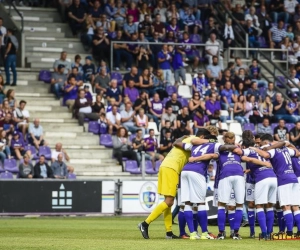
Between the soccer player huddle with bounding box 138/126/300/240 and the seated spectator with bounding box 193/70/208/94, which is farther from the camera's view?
the seated spectator with bounding box 193/70/208/94

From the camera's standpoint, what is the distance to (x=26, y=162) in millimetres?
30047

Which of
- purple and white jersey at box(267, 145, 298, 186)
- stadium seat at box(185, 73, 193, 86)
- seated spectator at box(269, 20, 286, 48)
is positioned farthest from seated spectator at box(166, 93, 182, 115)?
purple and white jersey at box(267, 145, 298, 186)

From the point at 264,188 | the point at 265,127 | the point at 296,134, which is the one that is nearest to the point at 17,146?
the point at 265,127

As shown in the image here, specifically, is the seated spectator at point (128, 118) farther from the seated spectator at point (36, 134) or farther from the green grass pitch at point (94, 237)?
the green grass pitch at point (94, 237)

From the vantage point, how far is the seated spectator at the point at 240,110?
117 feet

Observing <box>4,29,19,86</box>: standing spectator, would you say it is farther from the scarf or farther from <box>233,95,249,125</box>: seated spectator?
the scarf

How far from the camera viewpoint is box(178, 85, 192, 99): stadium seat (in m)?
36.6

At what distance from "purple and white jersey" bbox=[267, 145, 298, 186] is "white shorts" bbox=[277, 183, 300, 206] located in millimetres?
82

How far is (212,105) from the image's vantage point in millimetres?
35406

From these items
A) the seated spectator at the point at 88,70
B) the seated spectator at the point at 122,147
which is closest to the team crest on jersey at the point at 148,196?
the seated spectator at the point at 122,147

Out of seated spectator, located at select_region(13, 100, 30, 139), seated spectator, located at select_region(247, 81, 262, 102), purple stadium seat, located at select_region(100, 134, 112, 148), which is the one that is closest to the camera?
seated spectator, located at select_region(13, 100, 30, 139)

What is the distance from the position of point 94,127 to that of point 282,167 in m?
14.7

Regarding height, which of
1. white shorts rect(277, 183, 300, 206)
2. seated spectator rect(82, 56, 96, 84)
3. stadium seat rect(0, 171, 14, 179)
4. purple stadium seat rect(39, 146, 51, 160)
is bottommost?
stadium seat rect(0, 171, 14, 179)

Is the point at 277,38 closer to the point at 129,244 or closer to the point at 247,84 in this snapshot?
the point at 247,84
